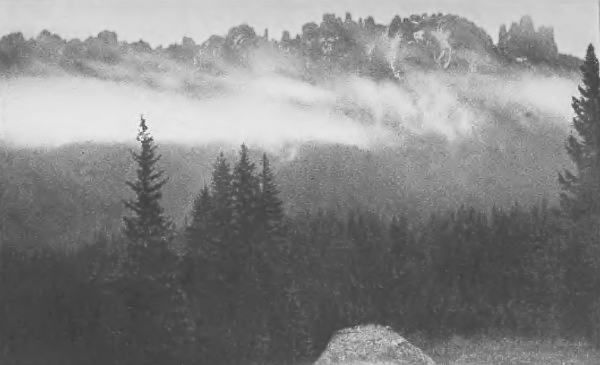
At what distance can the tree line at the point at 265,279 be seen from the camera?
78.5ft

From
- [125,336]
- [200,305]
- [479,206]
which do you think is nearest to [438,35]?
[479,206]

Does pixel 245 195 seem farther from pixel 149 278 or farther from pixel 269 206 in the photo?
pixel 149 278

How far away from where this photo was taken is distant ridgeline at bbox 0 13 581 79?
83.1 ft

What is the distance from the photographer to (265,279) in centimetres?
2627

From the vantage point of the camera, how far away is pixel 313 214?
28688mm

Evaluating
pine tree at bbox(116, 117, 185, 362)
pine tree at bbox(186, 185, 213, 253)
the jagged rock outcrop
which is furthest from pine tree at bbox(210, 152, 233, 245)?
the jagged rock outcrop

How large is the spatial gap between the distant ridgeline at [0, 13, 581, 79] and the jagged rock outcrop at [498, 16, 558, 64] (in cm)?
3

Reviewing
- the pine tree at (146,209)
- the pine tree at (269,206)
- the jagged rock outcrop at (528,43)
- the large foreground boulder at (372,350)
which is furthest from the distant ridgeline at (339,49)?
the large foreground boulder at (372,350)

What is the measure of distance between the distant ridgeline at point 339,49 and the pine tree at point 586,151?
940 millimetres

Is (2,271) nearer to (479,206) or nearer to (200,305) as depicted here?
(200,305)

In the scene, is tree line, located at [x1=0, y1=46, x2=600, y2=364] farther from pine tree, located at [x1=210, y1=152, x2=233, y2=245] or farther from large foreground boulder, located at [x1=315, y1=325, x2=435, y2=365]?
large foreground boulder, located at [x1=315, y1=325, x2=435, y2=365]

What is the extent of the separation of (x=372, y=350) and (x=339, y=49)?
11041 mm

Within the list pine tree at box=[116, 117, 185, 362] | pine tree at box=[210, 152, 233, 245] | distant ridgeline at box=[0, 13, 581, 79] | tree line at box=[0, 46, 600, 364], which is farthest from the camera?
pine tree at box=[210, 152, 233, 245]

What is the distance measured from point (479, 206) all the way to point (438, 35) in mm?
8055
